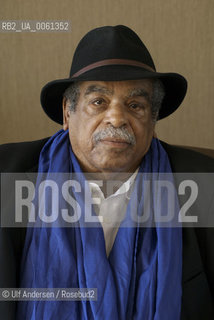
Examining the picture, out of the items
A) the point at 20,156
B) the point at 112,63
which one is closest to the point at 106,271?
the point at 20,156

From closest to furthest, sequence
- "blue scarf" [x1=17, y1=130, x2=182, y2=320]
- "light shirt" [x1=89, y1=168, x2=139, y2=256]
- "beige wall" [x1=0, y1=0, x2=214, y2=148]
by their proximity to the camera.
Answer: "blue scarf" [x1=17, y1=130, x2=182, y2=320] → "light shirt" [x1=89, y1=168, x2=139, y2=256] → "beige wall" [x1=0, y1=0, x2=214, y2=148]

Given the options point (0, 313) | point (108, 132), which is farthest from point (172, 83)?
point (0, 313)

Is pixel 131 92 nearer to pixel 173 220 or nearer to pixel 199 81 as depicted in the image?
pixel 173 220

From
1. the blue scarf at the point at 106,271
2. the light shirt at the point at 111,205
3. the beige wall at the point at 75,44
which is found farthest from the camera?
the beige wall at the point at 75,44

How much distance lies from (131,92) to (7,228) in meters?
0.50

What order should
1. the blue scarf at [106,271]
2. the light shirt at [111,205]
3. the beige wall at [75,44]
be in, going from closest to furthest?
the blue scarf at [106,271] → the light shirt at [111,205] → the beige wall at [75,44]

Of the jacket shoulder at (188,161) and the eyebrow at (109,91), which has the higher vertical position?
the eyebrow at (109,91)

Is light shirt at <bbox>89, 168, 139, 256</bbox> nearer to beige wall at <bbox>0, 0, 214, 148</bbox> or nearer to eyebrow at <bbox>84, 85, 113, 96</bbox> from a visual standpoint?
eyebrow at <bbox>84, 85, 113, 96</bbox>

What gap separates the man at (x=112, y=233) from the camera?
3.55 feet

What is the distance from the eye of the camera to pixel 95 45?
1.16 metres

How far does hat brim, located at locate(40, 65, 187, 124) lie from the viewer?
42.6 inches

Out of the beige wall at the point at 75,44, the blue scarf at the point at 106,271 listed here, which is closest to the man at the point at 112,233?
the blue scarf at the point at 106,271

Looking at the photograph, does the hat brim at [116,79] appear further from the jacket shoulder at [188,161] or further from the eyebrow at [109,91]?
the jacket shoulder at [188,161]

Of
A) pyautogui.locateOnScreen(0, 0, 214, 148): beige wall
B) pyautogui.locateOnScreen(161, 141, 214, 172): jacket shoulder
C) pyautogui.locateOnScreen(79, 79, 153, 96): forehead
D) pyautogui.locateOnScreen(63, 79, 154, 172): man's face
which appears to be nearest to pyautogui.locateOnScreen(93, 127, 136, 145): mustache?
pyautogui.locateOnScreen(63, 79, 154, 172): man's face
